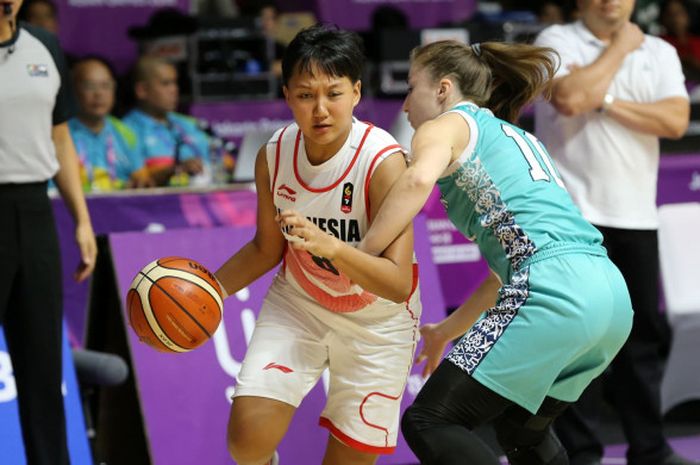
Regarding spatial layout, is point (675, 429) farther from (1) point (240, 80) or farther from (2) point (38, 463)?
(1) point (240, 80)

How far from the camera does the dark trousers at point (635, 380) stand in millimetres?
5395

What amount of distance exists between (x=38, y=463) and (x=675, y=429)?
3533mm

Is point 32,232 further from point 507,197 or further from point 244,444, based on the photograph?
point 507,197

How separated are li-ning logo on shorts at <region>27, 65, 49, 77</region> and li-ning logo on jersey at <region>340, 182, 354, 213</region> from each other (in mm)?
1453

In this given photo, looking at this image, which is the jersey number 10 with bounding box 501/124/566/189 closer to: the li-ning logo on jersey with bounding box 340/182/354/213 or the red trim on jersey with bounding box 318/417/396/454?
the li-ning logo on jersey with bounding box 340/182/354/213

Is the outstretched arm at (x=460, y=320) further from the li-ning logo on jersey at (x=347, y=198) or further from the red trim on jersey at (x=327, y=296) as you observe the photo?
the li-ning logo on jersey at (x=347, y=198)

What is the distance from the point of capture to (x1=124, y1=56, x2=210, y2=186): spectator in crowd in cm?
728

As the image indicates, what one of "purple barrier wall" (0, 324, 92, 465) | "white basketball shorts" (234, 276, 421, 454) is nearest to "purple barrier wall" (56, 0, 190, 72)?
"purple barrier wall" (0, 324, 92, 465)

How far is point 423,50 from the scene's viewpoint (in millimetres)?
3982

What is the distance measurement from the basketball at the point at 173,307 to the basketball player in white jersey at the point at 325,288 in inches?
11.9

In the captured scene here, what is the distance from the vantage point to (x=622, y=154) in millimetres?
5430

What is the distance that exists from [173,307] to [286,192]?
57 cm

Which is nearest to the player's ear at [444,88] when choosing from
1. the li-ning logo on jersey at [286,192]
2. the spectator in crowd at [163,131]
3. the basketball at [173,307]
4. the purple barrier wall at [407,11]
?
the li-ning logo on jersey at [286,192]

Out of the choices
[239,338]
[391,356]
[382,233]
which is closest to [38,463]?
[239,338]
